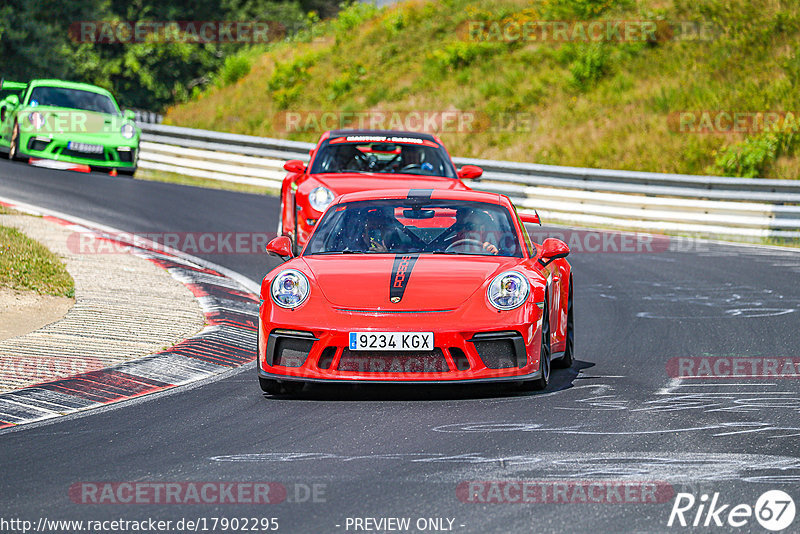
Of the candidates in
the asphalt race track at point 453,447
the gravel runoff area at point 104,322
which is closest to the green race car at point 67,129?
the gravel runoff area at point 104,322

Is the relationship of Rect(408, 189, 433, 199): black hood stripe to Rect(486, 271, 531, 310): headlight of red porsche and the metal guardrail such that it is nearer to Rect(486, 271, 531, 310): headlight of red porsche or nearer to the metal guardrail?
Rect(486, 271, 531, 310): headlight of red porsche

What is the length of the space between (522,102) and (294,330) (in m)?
24.4

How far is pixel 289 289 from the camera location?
7.61 m

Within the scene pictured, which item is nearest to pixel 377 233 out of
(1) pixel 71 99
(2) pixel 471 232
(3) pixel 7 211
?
(2) pixel 471 232

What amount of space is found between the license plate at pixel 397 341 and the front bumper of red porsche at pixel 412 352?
31mm

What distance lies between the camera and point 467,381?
7242mm

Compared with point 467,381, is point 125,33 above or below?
above

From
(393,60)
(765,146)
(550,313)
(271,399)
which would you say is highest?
(393,60)

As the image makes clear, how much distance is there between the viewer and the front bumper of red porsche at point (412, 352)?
284 inches

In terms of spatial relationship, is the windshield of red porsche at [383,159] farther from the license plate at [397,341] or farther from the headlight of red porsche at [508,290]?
the license plate at [397,341]

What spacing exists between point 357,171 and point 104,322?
4.42 m

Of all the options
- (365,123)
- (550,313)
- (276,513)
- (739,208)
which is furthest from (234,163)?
(276,513)

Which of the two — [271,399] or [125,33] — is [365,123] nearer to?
[125,33]

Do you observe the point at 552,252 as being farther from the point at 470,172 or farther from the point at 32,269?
the point at 470,172
